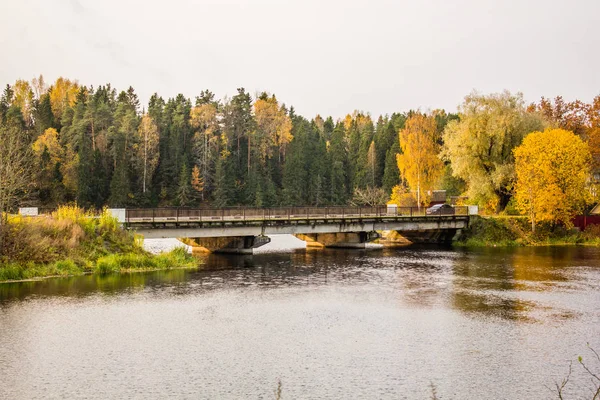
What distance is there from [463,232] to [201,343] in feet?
168

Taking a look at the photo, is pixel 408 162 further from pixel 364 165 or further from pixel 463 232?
pixel 364 165

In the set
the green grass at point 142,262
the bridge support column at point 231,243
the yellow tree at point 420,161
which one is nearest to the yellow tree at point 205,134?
the yellow tree at point 420,161

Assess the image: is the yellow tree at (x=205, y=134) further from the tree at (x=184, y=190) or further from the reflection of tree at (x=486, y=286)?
the reflection of tree at (x=486, y=286)

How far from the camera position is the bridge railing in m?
44.3

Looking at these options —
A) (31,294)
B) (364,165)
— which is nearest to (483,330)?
(31,294)

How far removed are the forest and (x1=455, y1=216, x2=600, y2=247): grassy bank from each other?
8.25ft

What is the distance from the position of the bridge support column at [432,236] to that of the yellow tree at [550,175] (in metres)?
8.32

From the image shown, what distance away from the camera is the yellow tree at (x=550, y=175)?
6197cm

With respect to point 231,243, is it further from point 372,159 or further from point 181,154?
point 372,159

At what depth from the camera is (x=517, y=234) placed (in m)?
64.2

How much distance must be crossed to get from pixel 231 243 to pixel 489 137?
34.3 metres

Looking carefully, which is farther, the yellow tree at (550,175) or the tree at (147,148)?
the tree at (147,148)

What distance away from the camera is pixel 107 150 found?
107m

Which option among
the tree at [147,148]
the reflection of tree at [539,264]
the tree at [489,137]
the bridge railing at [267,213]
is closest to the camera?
the reflection of tree at [539,264]
